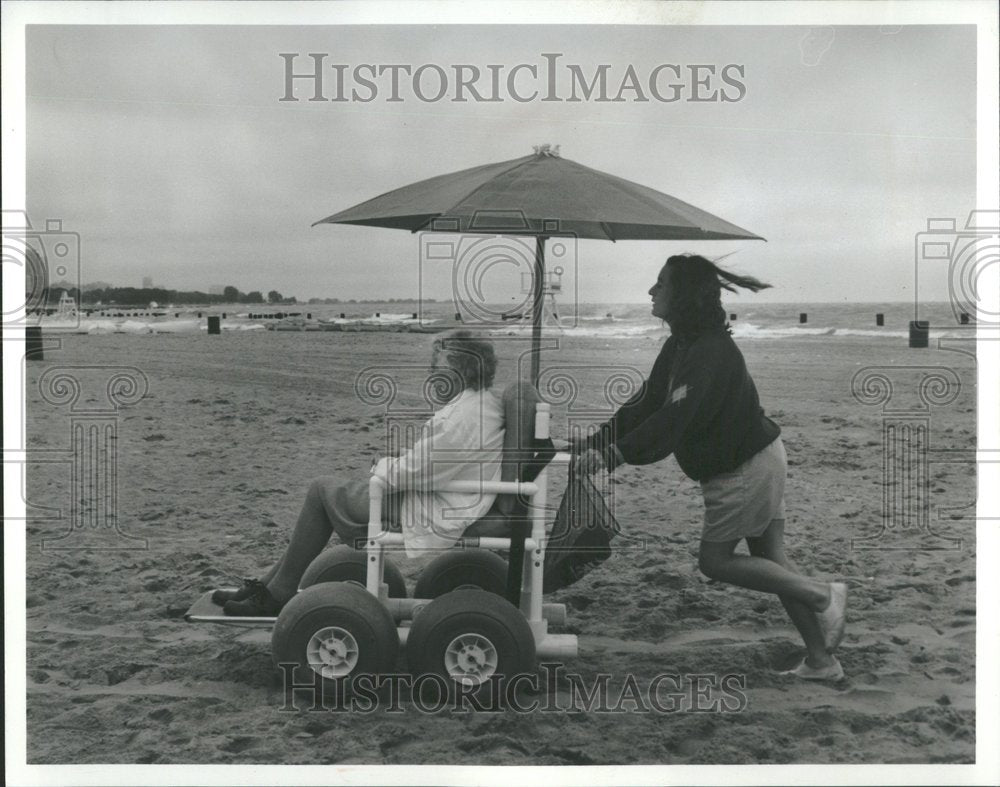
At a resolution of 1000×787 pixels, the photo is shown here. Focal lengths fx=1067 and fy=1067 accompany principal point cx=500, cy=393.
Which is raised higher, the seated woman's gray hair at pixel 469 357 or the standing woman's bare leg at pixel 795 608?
the seated woman's gray hair at pixel 469 357

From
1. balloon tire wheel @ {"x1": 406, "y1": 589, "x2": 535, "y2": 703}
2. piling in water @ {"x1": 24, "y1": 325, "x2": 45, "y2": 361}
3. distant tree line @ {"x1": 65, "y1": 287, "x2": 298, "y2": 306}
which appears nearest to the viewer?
balloon tire wheel @ {"x1": 406, "y1": 589, "x2": 535, "y2": 703}

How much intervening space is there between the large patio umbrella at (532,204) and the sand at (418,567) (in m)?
0.82

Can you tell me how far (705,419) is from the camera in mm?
3855

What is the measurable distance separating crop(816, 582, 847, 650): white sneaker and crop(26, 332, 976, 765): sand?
0.57ft

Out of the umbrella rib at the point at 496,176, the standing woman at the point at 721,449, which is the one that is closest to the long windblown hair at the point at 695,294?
the standing woman at the point at 721,449

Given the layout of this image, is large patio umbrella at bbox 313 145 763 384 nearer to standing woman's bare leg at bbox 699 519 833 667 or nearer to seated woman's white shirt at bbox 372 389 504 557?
seated woman's white shirt at bbox 372 389 504 557

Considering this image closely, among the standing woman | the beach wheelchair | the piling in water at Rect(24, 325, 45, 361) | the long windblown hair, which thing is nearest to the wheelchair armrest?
the beach wheelchair

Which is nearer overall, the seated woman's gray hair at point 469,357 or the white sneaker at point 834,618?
the seated woman's gray hair at point 469,357

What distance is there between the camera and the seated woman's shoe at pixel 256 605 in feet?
12.6

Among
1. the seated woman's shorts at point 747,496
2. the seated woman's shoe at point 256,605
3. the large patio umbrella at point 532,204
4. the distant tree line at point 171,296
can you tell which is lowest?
the seated woman's shoe at point 256,605

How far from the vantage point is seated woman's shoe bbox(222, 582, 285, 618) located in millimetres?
3826

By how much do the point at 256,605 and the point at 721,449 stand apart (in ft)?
5.83

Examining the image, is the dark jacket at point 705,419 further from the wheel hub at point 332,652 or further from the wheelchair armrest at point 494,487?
the wheel hub at point 332,652

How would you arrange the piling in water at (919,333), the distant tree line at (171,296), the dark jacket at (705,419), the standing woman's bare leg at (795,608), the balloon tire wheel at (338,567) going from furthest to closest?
the distant tree line at (171,296) < the piling in water at (919,333) < the balloon tire wheel at (338,567) < the standing woman's bare leg at (795,608) < the dark jacket at (705,419)
